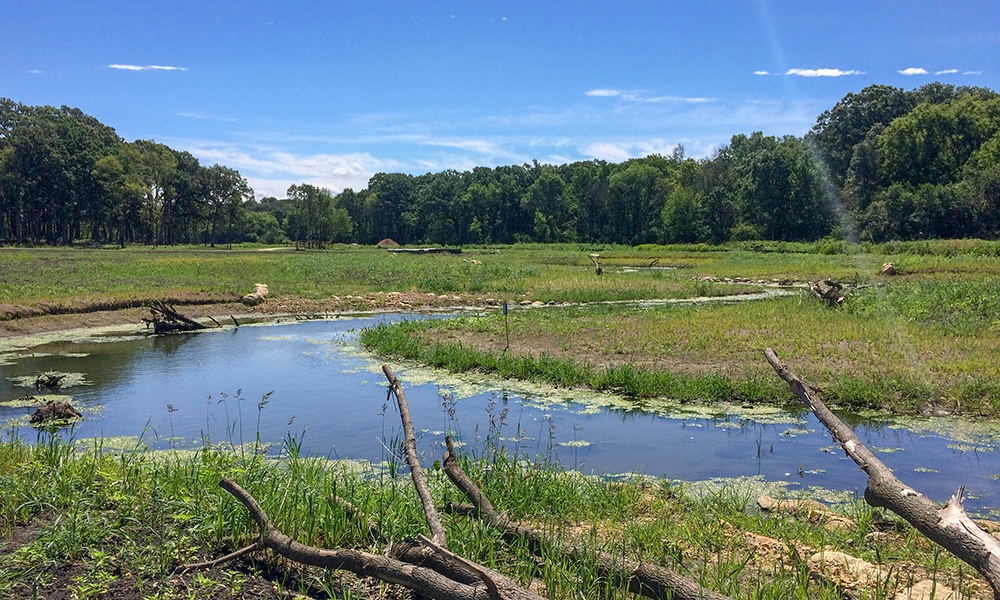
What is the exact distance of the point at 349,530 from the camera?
561 centimetres

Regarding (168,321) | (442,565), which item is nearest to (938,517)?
(442,565)

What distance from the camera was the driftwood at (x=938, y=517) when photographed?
13.9 ft

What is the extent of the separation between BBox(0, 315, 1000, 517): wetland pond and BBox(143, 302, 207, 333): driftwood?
4288 mm

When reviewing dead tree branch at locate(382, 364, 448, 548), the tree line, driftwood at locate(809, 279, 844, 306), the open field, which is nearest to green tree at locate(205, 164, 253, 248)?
the tree line

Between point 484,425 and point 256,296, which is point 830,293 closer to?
point 484,425

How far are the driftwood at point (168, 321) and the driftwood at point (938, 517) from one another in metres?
21.6

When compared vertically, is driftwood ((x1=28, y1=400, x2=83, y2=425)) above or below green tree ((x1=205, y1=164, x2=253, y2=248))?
below

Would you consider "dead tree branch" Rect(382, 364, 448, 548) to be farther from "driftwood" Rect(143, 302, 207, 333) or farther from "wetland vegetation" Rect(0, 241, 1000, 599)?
"driftwood" Rect(143, 302, 207, 333)

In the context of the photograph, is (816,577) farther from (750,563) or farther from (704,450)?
(704,450)

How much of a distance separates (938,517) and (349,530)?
164 inches

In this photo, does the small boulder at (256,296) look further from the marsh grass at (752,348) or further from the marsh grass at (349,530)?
the marsh grass at (349,530)

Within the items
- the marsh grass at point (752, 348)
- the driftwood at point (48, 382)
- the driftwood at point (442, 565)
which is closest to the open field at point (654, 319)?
the marsh grass at point (752, 348)

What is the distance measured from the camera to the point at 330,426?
465 inches

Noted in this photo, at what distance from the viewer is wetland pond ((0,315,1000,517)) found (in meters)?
9.37
